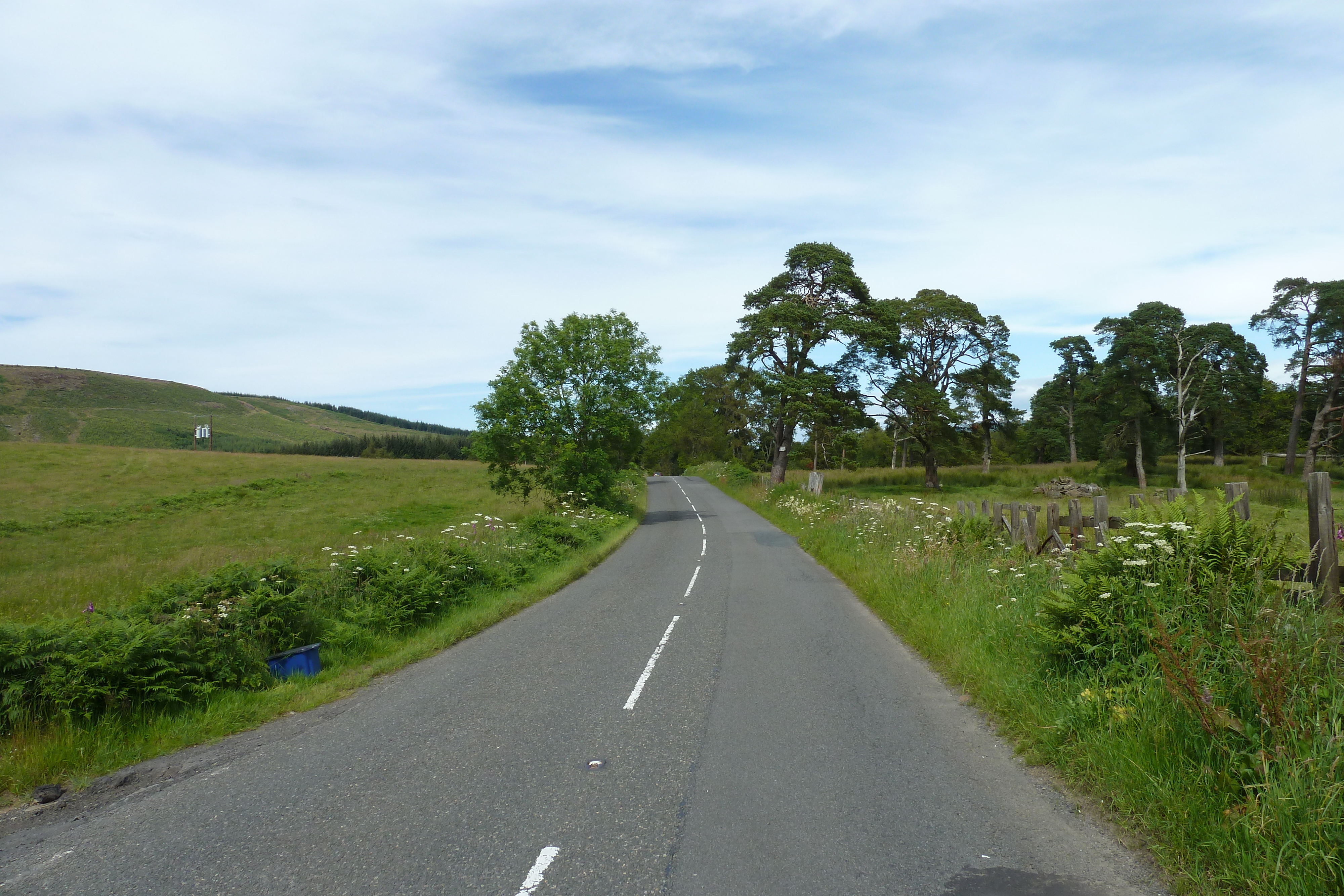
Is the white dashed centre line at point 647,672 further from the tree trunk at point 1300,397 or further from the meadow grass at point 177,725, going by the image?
the tree trunk at point 1300,397

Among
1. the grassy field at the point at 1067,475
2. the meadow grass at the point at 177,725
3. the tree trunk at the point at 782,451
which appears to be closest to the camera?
the meadow grass at the point at 177,725

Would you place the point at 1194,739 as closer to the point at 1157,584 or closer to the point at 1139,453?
the point at 1157,584

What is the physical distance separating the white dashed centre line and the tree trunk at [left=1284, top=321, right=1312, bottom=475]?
1774 inches

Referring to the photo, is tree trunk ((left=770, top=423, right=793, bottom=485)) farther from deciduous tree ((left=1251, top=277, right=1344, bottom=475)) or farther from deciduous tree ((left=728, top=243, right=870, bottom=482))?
deciduous tree ((left=1251, top=277, right=1344, bottom=475))

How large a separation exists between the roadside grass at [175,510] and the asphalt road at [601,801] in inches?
160

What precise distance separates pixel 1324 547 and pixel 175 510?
4763 centimetres

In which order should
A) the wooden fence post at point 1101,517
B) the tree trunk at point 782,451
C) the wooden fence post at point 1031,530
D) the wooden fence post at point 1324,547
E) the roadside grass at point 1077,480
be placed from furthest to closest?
the tree trunk at point 782,451 < the roadside grass at point 1077,480 < the wooden fence post at point 1031,530 < the wooden fence post at point 1101,517 < the wooden fence post at point 1324,547

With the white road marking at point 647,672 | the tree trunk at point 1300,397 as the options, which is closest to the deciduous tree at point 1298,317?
the tree trunk at point 1300,397

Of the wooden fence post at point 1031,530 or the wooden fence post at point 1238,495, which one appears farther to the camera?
the wooden fence post at point 1031,530

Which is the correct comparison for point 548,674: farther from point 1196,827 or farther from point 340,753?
point 1196,827

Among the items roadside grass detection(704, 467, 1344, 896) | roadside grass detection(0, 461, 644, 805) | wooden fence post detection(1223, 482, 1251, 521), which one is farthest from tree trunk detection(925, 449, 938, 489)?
roadside grass detection(0, 461, 644, 805)

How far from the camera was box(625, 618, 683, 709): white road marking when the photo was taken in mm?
7176

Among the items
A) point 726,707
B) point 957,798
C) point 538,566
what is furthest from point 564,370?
point 957,798

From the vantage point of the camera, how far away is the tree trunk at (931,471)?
4362 centimetres
